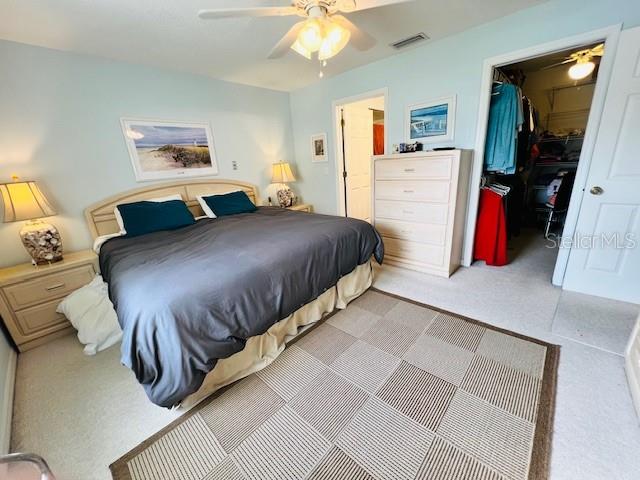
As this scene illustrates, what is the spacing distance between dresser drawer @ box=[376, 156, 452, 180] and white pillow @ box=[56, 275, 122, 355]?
2740 millimetres

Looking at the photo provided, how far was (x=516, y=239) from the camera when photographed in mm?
3617

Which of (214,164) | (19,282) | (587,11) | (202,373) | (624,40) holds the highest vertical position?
(587,11)

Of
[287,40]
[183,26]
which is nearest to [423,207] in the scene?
[287,40]

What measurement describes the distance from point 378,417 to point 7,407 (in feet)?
6.67

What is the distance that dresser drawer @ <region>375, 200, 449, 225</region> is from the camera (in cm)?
254

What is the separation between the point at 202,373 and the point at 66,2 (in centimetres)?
247

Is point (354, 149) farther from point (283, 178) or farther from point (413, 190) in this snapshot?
point (413, 190)

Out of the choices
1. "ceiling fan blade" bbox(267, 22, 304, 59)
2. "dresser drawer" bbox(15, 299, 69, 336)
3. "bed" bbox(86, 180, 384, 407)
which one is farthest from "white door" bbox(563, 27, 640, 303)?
"dresser drawer" bbox(15, 299, 69, 336)

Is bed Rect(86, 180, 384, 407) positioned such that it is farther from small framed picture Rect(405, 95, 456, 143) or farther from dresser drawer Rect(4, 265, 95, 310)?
small framed picture Rect(405, 95, 456, 143)

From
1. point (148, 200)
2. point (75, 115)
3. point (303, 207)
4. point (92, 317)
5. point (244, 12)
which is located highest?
point (244, 12)

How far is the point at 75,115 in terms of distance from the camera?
238cm

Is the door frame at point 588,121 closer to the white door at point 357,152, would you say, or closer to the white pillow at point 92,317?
the white door at point 357,152

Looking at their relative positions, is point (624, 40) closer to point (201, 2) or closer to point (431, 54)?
point (431, 54)

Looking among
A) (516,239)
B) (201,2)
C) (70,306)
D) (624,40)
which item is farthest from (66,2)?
(516,239)
